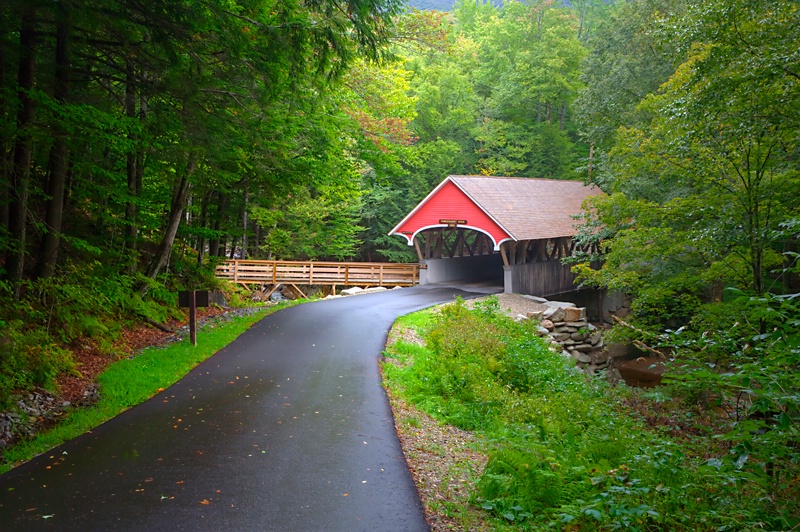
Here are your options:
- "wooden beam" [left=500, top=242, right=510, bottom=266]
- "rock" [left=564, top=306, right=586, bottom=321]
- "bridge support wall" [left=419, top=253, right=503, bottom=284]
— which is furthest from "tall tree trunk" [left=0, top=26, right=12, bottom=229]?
"bridge support wall" [left=419, top=253, right=503, bottom=284]

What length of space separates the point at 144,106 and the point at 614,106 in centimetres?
1944

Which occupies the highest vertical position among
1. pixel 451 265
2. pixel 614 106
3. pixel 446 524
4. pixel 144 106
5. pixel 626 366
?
pixel 614 106

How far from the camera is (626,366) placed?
2127 cm

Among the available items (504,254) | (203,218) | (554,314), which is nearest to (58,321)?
(203,218)

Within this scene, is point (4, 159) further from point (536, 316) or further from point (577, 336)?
point (577, 336)

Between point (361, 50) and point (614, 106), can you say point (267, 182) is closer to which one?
point (361, 50)

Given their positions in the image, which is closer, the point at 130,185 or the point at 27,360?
the point at 27,360

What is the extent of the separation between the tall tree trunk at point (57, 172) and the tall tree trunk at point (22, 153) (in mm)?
358

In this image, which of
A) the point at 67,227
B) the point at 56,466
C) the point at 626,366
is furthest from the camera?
the point at 626,366

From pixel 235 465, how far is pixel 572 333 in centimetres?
1403

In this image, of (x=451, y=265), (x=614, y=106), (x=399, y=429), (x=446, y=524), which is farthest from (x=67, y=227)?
(x=614, y=106)

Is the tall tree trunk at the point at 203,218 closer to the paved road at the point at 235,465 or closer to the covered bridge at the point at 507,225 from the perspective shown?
the paved road at the point at 235,465

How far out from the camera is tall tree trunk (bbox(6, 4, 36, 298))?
26.7 feet

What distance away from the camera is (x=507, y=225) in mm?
21703
